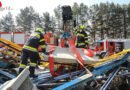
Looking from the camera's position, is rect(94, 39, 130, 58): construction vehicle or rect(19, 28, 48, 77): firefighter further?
rect(94, 39, 130, 58): construction vehicle

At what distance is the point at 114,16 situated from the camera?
3025cm

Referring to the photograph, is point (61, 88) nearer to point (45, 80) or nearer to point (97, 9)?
point (45, 80)

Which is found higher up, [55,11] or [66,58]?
[55,11]

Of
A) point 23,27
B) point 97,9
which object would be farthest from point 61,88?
point 23,27

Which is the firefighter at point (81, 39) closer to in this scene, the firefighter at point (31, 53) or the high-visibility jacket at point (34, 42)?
the high-visibility jacket at point (34, 42)

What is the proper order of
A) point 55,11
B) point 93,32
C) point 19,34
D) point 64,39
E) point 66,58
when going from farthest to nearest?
1. point 55,11
2. point 93,32
3. point 19,34
4. point 64,39
5. point 66,58

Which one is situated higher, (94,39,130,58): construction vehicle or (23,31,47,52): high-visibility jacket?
(23,31,47,52): high-visibility jacket

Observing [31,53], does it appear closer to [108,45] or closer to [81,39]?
[81,39]

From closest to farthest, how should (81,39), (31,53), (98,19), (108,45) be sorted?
(31,53) → (81,39) → (108,45) → (98,19)

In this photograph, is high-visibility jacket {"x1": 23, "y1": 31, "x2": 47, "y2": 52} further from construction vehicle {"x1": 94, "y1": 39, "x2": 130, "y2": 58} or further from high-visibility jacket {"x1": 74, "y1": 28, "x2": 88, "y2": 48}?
construction vehicle {"x1": 94, "y1": 39, "x2": 130, "y2": 58}

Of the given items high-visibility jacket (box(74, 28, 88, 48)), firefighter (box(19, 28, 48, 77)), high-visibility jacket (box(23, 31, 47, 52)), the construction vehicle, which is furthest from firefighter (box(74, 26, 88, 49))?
the construction vehicle

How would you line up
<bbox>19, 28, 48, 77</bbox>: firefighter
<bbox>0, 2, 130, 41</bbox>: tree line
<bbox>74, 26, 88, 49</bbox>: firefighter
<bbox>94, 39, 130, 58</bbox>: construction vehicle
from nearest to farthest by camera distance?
1. <bbox>19, 28, 48, 77</bbox>: firefighter
2. <bbox>74, 26, 88, 49</bbox>: firefighter
3. <bbox>94, 39, 130, 58</bbox>: construction vehicle
4. <bbox>0, 2, 130, 41</bbox>: tree line

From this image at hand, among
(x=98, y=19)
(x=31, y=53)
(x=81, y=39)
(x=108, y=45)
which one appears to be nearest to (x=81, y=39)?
(x=81, y=39)

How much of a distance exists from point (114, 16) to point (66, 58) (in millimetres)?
30698
